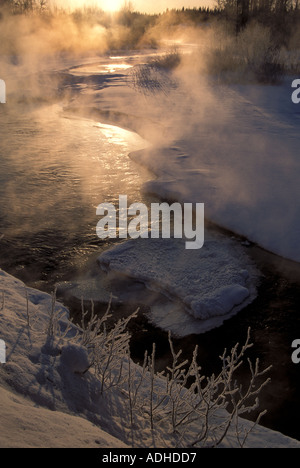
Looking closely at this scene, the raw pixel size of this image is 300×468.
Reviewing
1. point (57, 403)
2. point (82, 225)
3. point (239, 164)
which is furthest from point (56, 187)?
point (57, 403)

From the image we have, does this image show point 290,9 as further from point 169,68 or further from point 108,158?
point 108,158

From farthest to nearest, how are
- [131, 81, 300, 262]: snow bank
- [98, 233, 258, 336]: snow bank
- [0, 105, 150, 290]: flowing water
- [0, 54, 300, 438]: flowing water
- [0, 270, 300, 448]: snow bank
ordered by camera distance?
[131, 81, 300, 262]: snow bank < [0, 105, 150, 290]: flowing water < [98, 233, 258, 336]: snow bank < [0, 54, 300, 438]: flowing water < [0, 270, 300, 448]: snow bank

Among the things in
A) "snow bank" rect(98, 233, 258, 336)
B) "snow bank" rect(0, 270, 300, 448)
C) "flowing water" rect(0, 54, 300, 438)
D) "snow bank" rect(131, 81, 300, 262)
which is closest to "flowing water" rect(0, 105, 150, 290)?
"flowing water" rect(0, 54, 300, 438)

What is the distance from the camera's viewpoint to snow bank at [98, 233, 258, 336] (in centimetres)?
360

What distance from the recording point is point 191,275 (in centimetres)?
405

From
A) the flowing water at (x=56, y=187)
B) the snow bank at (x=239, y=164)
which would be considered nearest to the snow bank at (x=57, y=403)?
the flowing water at (x=56, y=187)

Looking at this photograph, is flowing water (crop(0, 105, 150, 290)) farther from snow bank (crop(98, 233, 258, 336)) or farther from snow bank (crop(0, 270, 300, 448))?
snow bank (crop(0, 270, 300, 448))

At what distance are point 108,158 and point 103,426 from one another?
5597 millimetres

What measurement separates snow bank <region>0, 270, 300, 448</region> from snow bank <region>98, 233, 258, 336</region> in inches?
47.5

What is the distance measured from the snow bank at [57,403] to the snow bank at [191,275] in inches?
47.5

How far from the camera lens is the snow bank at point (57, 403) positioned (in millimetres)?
1633

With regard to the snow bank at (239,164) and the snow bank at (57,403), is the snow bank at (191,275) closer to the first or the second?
the snow bank at (239,164)
